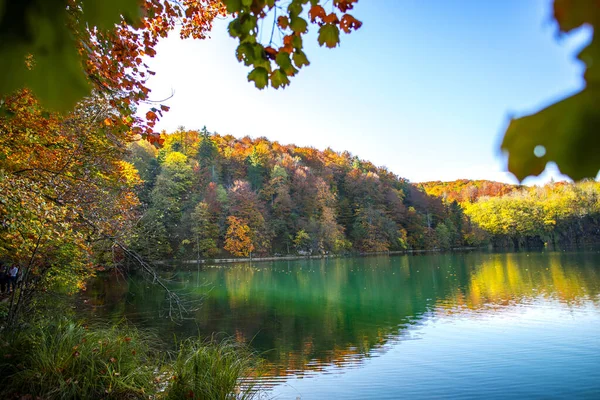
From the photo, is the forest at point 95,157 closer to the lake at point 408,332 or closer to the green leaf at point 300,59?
the green leaf at point 300,59

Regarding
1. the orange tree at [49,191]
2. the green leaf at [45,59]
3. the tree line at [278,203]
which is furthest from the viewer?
the tree line at [278,203]

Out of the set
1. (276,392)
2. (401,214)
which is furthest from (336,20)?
(401,214)

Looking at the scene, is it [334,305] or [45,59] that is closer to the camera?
[45,59]

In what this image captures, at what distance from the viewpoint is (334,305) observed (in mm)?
15664

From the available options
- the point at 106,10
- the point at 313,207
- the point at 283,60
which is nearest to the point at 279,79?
the point at 283,60

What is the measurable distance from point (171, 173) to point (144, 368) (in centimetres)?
3844

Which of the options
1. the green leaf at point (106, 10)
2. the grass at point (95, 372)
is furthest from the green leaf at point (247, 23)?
the grass at point (95, 372)

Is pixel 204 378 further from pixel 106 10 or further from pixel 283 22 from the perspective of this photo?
pixel 106 10

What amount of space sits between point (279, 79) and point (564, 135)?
1.67 metres

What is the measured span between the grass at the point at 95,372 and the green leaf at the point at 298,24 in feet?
13.2

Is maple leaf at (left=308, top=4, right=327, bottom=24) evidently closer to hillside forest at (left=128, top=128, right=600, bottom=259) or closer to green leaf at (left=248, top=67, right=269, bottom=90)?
green leaf at (left=248, top=67, right=269, bottom=90)

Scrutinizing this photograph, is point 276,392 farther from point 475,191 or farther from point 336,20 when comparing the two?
point 475,191

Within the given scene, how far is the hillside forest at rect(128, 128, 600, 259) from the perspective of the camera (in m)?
41.2

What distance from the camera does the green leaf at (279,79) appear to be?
1822 mm
